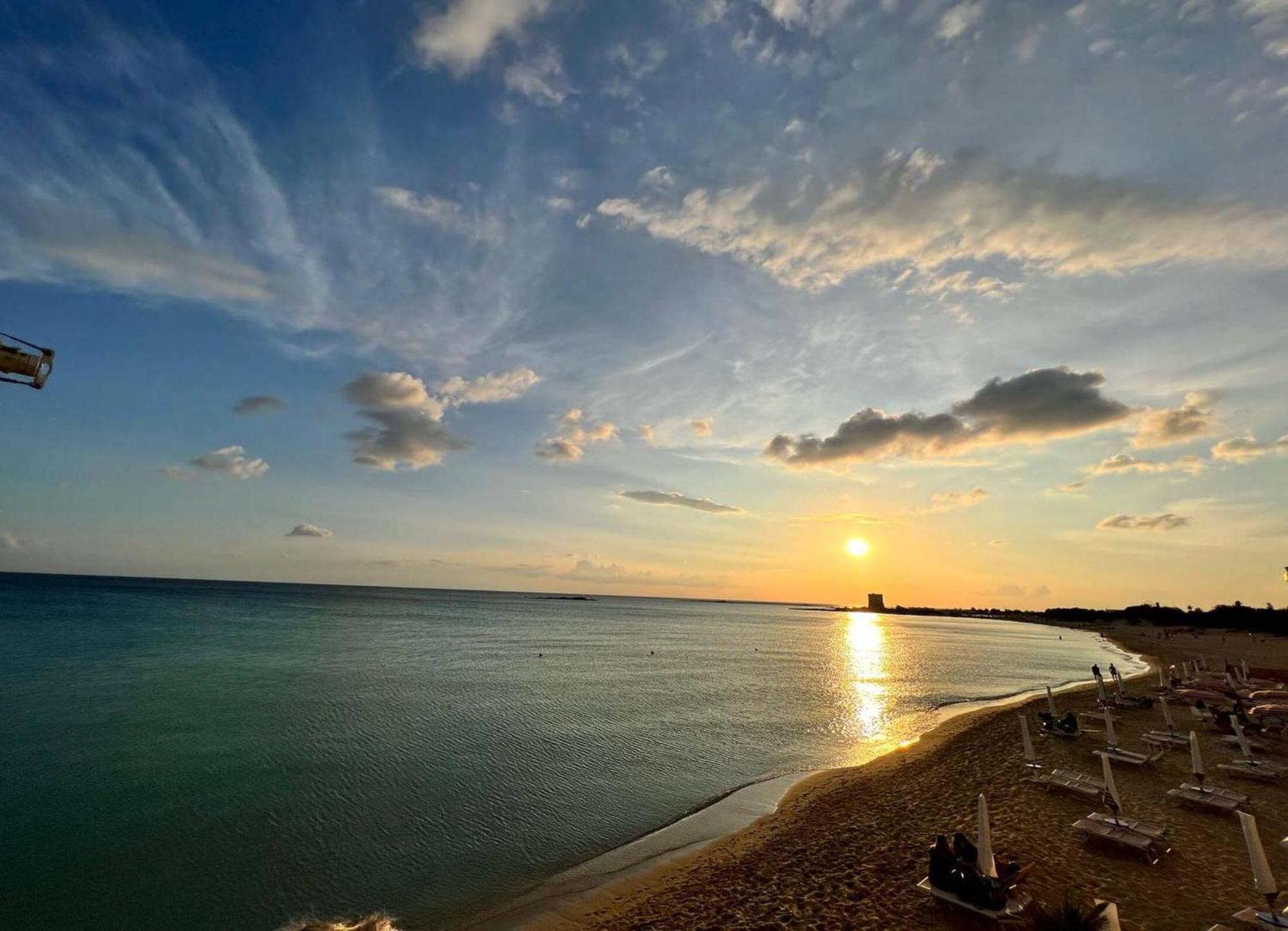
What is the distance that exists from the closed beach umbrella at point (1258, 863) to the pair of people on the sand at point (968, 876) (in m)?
3.45

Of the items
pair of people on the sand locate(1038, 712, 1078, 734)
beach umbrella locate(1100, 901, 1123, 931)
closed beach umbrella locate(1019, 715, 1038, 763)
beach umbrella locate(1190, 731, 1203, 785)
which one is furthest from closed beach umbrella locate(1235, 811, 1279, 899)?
pair of people on the sand locate(1038, 712, 1078, 734)

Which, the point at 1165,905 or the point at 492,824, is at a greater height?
the point at 1165,905

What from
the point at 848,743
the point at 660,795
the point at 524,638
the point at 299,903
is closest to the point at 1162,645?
the point at 848,743

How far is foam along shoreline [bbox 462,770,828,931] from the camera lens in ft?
44.6

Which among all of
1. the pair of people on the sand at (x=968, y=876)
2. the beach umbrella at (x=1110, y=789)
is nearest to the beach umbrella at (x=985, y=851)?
the pair of people on the sand at (x=968, y=876)

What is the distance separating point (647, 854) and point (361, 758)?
49.2 ft

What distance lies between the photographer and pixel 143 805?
64.0ft

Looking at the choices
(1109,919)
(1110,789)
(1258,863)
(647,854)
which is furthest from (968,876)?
(647,854)

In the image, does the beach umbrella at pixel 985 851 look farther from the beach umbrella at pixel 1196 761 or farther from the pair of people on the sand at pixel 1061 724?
the pair of people on the sand at pixel 1061 724

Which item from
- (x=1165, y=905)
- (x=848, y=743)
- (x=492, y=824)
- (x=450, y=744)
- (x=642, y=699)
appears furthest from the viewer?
(x=642, y=699)

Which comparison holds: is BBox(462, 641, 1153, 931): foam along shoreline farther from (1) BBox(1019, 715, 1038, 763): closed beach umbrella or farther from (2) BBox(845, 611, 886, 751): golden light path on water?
(1) BBox(1019, 715, 1038, 763): closed beach umbrella

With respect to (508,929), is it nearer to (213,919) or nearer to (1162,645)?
(213,919)

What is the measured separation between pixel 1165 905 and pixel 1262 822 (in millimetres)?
7559

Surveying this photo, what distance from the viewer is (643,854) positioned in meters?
16.7
